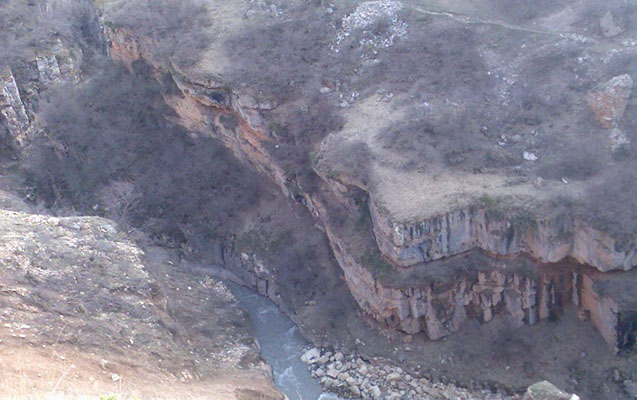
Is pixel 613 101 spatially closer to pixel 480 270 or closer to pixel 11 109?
pixel 480 270

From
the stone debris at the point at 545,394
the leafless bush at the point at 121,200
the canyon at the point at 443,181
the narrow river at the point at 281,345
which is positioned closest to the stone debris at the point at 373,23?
the canyon at the point at 443,181

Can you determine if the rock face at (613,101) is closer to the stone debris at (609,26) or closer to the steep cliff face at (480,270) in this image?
the stone debris at (609,26)

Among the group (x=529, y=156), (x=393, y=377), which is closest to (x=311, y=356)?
(x=393, y=377)

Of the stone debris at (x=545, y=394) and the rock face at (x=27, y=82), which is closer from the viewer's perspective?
the stone debris at (x=545, y=394)

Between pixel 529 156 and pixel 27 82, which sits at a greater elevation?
pixel 27 82

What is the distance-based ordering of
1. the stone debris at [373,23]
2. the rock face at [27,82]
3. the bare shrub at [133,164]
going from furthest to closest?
the rock face at [27,82] → the stone debris at [373,23] → the bare shrub at [133,164]
